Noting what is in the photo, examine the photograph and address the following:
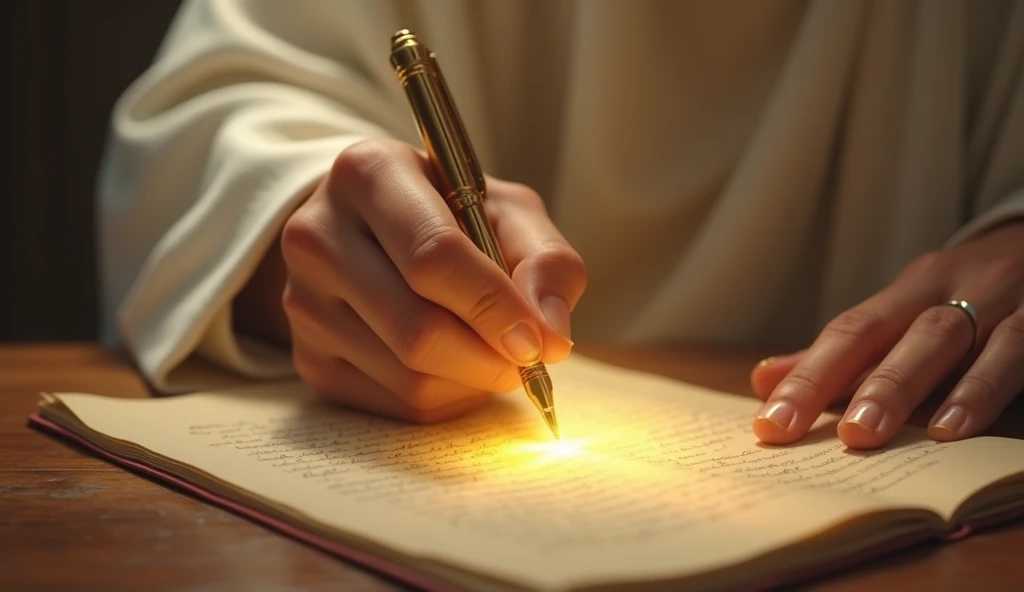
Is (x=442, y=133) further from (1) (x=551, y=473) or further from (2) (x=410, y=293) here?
(1) (x=551, y=473)

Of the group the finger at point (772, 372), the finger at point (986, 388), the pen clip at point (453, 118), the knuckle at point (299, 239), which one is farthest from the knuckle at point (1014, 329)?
the knuckle at point (299, 239)

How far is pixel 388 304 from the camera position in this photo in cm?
67

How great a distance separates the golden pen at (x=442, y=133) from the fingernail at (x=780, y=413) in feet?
0.46

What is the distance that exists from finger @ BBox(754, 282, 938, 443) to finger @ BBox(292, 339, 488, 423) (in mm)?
203

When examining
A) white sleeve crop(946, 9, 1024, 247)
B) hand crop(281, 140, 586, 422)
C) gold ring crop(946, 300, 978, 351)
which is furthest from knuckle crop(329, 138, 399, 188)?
white sleeve crop(946, 9, 1024, 247)

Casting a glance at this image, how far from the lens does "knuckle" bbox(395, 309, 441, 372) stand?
2.14 feet

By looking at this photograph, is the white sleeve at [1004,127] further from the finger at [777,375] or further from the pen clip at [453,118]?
the pen clip at [453,118]

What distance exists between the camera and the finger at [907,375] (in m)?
0.62

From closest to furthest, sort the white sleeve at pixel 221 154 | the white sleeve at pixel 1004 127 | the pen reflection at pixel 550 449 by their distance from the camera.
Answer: the pen reflection at pixel 550 449 < the white sleeve at pixel 221 154 < the white sleeve at pixel 1004 127

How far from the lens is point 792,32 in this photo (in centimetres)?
108

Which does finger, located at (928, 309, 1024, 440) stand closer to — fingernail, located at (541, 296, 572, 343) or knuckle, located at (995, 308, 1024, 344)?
knuckle, located at (995, 308, 1024, 344)

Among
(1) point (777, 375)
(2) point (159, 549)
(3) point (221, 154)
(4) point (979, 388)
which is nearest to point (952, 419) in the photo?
(4) point (979, 388)

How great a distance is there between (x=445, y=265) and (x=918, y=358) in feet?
1.05

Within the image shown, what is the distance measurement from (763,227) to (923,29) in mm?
241
